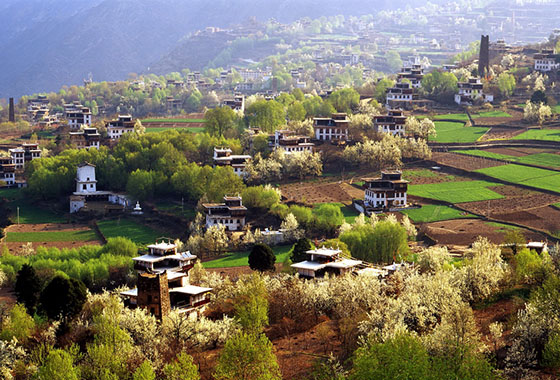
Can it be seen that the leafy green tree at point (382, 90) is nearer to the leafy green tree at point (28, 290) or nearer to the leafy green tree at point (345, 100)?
the leafy green tree at point (345, 100)

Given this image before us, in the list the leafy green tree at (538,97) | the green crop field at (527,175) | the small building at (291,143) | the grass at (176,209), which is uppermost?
the leafy green tree at (538,97)

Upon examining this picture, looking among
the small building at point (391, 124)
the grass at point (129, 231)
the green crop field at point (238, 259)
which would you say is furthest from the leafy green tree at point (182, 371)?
the small building at point (391, 124)

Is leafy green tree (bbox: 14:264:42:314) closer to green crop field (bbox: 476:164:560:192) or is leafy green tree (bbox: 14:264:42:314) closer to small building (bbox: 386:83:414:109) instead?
green crop field (bbox: 476:164:560:192)

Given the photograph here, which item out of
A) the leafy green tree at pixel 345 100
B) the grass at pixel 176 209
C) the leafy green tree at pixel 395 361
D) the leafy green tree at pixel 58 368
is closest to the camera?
the leafy green tree at pixel 395 361

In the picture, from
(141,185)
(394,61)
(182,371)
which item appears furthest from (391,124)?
(394,61)

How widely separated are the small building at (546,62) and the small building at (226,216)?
4451 cm

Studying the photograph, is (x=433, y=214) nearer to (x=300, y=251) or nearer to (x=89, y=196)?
(x=300, y=251)

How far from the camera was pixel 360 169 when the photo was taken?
210ft

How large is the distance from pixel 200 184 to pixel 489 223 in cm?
1868

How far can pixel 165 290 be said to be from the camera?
32344 millimetres

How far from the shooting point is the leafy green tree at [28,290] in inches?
1421

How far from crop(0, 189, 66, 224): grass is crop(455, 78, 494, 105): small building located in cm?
3832

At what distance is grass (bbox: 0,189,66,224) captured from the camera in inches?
2327

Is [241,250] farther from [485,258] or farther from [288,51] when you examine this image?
[288,51]
